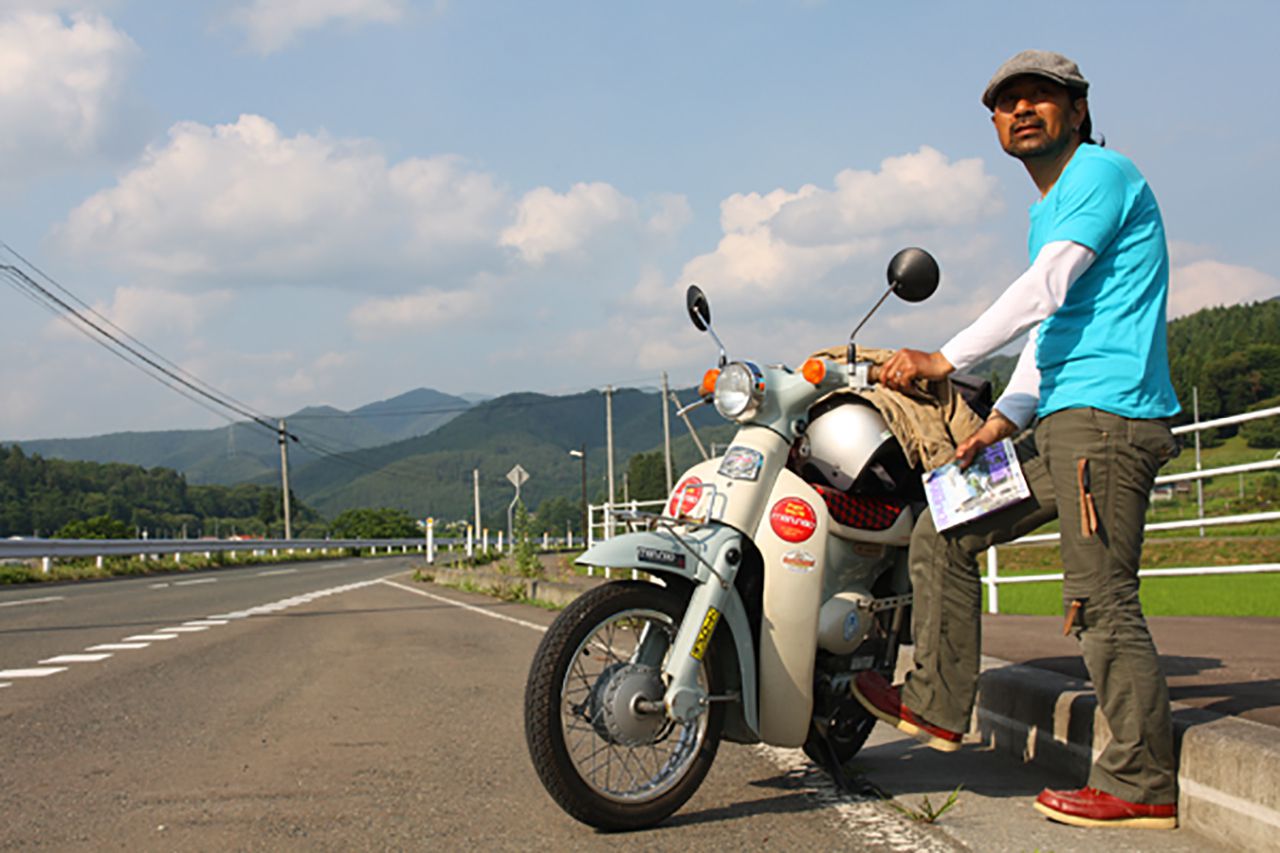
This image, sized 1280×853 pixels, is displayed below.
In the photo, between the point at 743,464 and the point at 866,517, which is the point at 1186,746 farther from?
the point at 743,464

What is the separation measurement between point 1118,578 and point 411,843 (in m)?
2.16

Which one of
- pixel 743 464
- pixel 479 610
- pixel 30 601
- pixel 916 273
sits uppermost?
pixel 916 273

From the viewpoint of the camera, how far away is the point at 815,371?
381 centimetres

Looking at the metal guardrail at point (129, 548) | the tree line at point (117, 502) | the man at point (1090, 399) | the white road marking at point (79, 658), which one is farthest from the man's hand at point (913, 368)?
the tree line at point (117, 502)

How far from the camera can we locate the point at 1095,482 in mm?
3467

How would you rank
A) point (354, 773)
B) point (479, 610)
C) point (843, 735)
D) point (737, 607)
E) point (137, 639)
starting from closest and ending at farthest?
point (737, 607) < point (843, 735) < point (354, 773) < point (137, 639) < point (479, 610)

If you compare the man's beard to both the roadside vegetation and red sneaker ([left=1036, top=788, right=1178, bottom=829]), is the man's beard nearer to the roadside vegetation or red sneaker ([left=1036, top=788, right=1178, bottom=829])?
red sneaker ([left=1036, top=788, right=1178, bottom=829])

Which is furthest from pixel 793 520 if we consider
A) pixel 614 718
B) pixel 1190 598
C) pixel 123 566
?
pixel 123 566

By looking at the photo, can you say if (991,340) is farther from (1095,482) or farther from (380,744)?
(380,744)

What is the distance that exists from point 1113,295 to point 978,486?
2.30 ft

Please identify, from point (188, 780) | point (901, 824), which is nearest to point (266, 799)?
point (188, 780)

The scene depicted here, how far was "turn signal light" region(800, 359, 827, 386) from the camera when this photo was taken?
149 inches

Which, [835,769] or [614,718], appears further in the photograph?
[835,769]

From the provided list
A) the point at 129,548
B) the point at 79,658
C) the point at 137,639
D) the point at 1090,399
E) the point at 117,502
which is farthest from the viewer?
the point at 117,502
